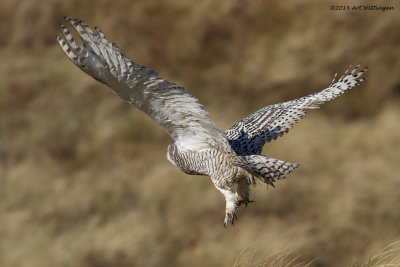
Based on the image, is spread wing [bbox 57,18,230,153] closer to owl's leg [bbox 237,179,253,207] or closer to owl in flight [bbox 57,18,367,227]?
owl in flight [bbox 57,18,367,227]

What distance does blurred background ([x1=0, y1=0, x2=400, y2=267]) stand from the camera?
449 inches

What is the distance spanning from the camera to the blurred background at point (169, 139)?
11398 mm

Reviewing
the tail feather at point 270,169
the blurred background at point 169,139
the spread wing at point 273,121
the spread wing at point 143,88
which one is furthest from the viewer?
the blurred background at point 169,139

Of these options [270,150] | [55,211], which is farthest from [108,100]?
[270,150]

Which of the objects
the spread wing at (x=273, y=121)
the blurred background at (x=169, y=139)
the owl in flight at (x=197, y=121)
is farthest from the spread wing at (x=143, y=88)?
the blurred background at (x=169, y=139)

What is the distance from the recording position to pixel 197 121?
15.7 feet

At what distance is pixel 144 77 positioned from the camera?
4.27 meters

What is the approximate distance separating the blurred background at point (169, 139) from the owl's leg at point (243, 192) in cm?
614

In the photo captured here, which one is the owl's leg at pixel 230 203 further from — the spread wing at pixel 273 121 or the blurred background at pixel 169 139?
the blurred background at pixel 169 139

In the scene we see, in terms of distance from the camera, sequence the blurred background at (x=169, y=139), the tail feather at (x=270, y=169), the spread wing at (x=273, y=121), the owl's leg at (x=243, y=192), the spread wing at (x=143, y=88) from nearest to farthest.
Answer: the spread wing at (x=143, y=88) → the tail feather at (x=270, y=169) → the owl's leg at (x=243, y=192) → the spread wing at (x=273, y=121) → the blurred background at (x=169, y=139)

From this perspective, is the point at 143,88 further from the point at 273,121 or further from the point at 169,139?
the point at 169,139

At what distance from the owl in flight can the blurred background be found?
225 inches

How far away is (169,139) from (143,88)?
27.5ft

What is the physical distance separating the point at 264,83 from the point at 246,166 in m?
8.37
